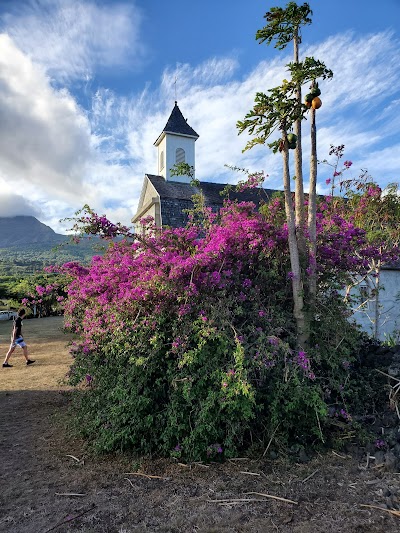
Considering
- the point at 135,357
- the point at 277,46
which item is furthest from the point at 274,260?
the point at 277,46

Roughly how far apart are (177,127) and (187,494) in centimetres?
2307

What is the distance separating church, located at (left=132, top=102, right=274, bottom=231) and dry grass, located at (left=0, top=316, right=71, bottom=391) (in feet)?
17.1

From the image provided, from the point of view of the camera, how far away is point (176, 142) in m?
22.7

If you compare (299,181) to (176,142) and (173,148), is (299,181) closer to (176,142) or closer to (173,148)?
(173,148)

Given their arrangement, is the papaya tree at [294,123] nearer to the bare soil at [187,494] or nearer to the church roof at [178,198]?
the bare soil at [187,494]

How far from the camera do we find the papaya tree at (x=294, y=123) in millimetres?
3514

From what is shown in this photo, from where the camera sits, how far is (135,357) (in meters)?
3.37

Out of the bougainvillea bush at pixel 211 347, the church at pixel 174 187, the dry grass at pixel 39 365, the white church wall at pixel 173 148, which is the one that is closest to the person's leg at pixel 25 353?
the dry grass at pixel 39 365

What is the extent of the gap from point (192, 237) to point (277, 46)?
2.41 metres

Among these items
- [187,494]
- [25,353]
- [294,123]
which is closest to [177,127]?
[25,353]

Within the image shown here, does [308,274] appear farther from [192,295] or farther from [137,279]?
[137,279]

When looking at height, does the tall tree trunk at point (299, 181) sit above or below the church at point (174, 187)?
below

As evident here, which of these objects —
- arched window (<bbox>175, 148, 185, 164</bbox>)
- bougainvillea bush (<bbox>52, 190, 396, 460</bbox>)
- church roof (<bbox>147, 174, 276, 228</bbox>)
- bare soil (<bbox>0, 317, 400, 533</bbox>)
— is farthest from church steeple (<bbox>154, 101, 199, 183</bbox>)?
bare soil (<bbox>0, 317, 400, 533</bbox>)

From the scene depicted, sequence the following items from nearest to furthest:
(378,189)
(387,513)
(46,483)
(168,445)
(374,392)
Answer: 1. (387,513)
2. (46,483)
3. (168,445)
4. (374,392)
5. (378,189)
